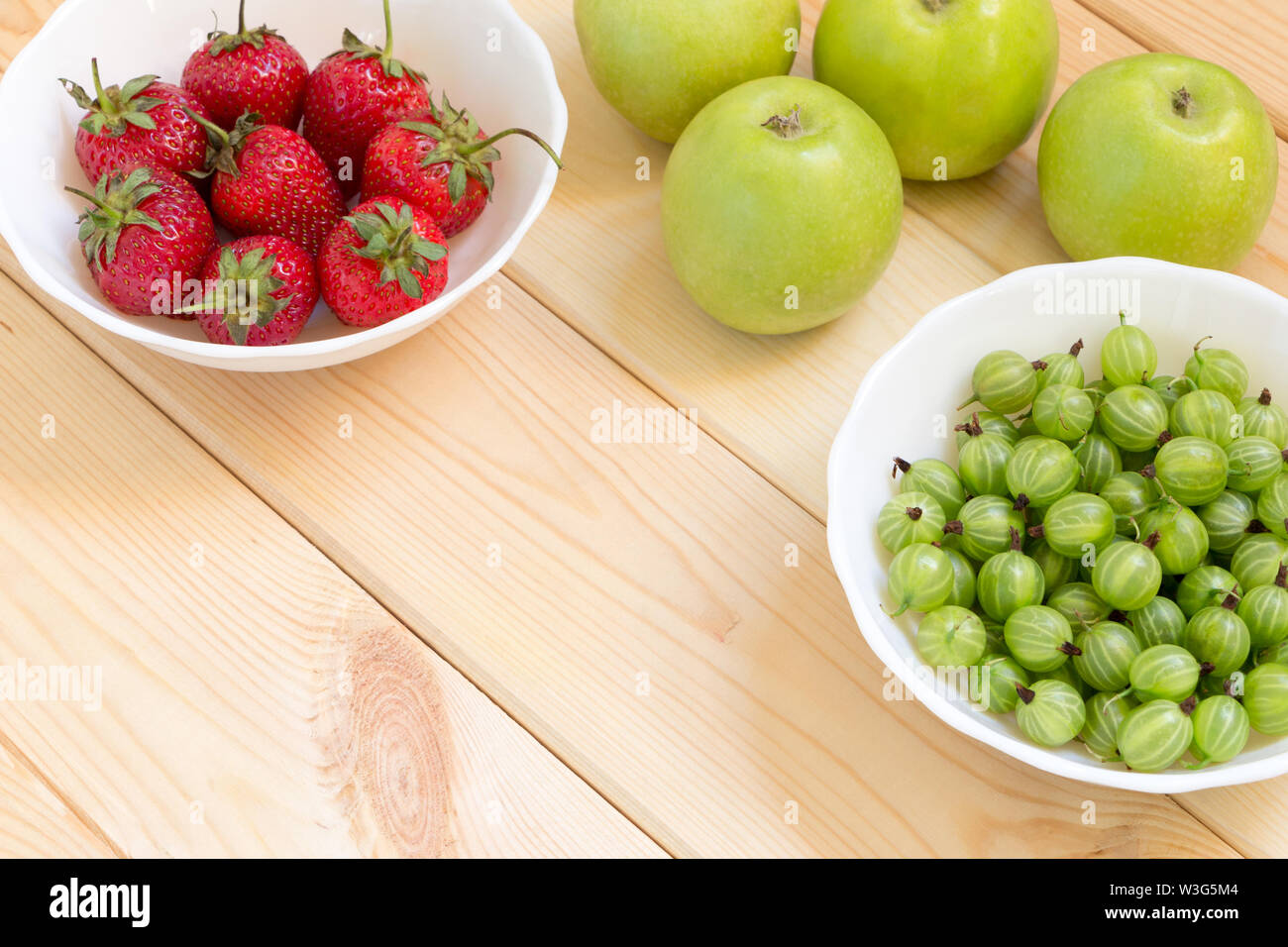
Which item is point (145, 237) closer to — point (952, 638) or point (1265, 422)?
point (952, 638)

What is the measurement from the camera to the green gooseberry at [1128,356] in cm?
62

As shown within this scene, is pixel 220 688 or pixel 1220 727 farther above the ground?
pixel 1220 727

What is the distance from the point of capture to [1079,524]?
570 mm

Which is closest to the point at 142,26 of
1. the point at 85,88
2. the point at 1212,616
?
the point at 85,88

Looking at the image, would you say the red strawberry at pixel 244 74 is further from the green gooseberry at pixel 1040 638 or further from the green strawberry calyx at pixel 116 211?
the green gooseberry at pixel 1040 638

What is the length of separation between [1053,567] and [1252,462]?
110 millimetres

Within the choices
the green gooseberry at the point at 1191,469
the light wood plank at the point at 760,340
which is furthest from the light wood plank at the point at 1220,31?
the green gooseberry at the point at 1191,469

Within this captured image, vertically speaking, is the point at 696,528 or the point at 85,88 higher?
the point at 85,88

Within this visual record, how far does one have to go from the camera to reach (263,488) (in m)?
0.70

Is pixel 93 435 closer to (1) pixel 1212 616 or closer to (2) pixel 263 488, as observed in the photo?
(2) pixel 263 488

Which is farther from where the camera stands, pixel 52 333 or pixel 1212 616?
pixel 52 333

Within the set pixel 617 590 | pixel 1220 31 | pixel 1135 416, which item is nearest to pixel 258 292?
pixel 617 590

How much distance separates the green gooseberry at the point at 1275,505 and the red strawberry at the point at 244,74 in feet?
1.92

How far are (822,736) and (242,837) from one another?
0.31m
